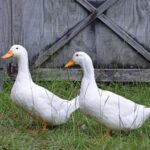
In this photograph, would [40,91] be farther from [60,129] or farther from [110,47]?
[110,47]

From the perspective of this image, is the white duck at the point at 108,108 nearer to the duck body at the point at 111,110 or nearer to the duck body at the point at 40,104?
the duck body at the point at 111,110

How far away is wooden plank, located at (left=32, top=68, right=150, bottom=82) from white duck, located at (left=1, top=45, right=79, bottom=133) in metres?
1.15

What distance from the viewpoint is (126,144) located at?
13.6 ft

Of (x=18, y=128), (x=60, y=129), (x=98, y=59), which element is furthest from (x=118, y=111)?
(x=98, y=59)

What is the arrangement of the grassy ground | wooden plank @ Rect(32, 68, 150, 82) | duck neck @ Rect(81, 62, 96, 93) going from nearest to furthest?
the grassy ground
duck neck @ Rect(81, 62, 96, 93)
wooden plank @ Rect(32, 68, 150, 82)

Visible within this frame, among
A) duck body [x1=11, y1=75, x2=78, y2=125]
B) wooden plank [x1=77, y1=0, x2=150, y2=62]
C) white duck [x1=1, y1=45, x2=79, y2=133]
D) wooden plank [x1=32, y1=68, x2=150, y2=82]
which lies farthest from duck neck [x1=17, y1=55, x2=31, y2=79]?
wooden plank [x1=77, y1=0, x2=150, y2=62]

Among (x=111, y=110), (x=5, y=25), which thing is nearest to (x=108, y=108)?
(x=111, y=110)

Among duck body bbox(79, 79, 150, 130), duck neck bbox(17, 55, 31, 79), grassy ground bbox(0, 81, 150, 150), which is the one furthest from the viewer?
duck neck bbox(17, 55, 31, 79)

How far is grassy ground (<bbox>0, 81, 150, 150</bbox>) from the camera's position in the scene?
13.5 feet

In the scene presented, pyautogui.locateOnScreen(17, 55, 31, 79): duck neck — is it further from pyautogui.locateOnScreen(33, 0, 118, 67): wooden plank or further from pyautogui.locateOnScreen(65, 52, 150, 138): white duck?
pyautogui.locateOnScreen(33, 0, 118, 67): wooden plank

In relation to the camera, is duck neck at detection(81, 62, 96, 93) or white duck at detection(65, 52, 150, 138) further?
duck neck at detection(81, 62, 96, 93)

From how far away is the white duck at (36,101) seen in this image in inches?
187

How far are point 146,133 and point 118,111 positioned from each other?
416mm

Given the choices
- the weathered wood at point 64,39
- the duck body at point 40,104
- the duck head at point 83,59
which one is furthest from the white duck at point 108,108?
the weathered wood at point 64,39
